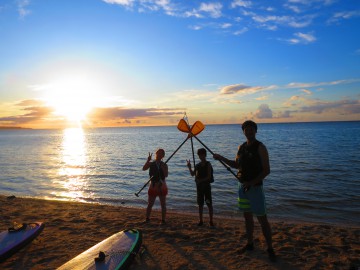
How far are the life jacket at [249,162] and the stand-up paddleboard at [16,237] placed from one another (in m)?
5.25

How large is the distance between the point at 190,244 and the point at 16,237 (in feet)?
13.8

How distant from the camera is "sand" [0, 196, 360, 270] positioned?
5648mm

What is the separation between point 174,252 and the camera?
622cm

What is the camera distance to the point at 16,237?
6516 mm

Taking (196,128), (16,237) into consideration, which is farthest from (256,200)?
(16,237)

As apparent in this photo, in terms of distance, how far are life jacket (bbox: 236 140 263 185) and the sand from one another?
185cm

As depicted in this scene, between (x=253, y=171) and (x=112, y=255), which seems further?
(x=112, y=255)

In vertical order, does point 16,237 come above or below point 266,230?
below

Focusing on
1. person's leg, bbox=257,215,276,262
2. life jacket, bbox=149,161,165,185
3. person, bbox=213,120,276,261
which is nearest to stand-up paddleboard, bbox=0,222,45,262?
life jacket, bbox=149,161,165,185

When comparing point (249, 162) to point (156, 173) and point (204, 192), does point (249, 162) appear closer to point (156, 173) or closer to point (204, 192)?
point (204, 192)

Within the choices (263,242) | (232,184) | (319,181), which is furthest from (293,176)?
(263,242)

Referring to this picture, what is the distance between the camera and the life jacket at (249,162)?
5.07 meters

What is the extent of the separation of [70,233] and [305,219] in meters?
8.24

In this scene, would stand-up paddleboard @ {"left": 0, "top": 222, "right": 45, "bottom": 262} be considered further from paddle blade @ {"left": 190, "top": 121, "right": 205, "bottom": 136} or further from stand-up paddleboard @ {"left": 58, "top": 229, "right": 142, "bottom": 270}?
paddle blade @ {"left": 190, "top": 121, "right": 205, "bottom": 136}
